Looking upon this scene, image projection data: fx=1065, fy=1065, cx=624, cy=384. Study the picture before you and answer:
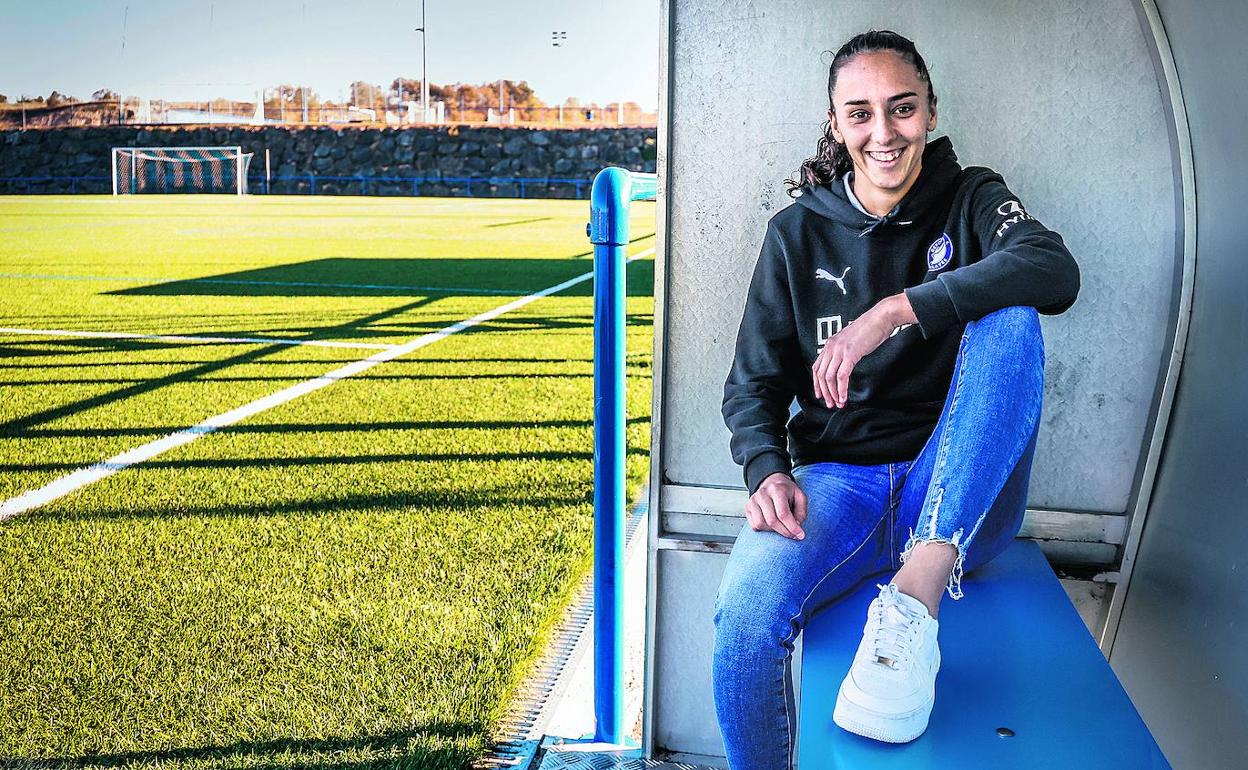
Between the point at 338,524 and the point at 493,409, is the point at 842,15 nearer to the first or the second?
the point at 338,524

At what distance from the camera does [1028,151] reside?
2.21 m

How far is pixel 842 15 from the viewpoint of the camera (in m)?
2.20

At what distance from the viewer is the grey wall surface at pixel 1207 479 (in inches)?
73.6

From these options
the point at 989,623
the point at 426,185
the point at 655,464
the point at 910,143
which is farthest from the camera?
the point at 426,185

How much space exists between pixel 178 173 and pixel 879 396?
137 ft

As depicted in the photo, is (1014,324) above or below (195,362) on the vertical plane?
above

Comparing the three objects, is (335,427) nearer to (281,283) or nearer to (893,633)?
(893,633)

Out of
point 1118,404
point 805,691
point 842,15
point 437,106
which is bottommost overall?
point 805,691

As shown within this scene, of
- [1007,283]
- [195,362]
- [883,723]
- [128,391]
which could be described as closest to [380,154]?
[195,362]

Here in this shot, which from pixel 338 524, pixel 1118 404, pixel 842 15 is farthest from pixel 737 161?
pixel 338 524

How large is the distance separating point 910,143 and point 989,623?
2.85 ft

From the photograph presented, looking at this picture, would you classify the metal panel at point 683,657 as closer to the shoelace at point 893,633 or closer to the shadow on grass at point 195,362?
the shoelace at point 893,633

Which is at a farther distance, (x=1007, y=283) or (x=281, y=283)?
(x=281, y=283)

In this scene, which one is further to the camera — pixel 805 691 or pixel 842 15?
pixel 842 15
